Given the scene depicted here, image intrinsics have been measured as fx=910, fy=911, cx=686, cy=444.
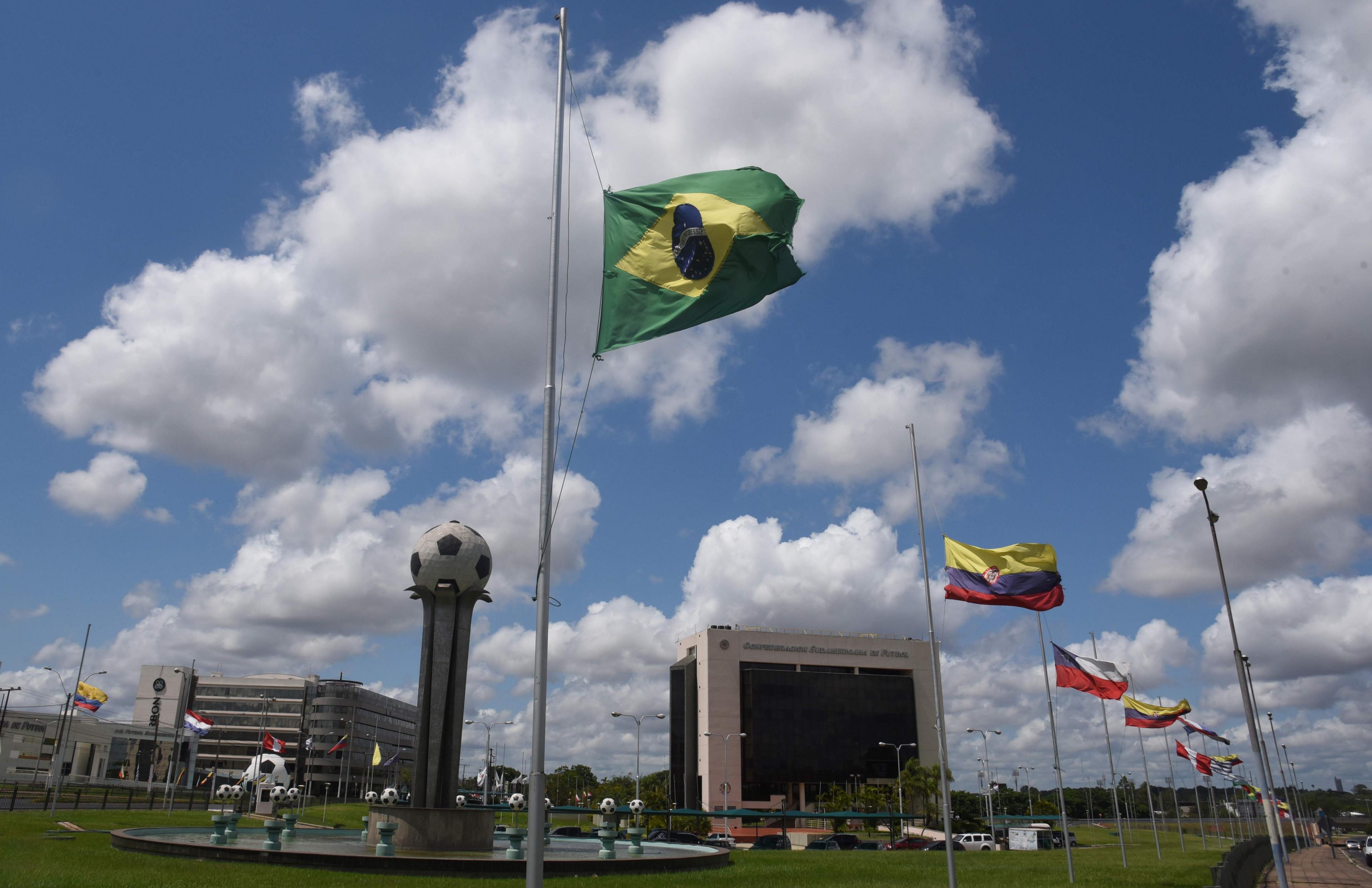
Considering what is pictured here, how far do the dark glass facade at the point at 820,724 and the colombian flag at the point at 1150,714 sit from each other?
72.6 metres

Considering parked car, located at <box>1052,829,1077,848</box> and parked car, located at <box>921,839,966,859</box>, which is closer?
parked car, located at <box>921,839,966,859</box>

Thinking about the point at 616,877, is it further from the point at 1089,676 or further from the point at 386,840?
the point at 1089,676

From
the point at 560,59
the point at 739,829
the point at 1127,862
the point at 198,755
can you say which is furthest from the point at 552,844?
the point at 198,755

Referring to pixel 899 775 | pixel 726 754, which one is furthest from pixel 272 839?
pixel 899 775

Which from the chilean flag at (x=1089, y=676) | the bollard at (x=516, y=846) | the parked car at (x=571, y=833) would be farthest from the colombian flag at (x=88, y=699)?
the chilean flag at (x=1089, y=676)

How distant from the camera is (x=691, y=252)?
13.2 meters

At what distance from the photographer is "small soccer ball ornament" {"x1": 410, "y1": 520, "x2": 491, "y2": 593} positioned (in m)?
32.0

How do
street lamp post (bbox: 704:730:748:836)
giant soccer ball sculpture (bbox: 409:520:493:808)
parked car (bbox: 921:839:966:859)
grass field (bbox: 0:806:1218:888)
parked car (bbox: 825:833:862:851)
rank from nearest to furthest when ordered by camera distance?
1. grass field (bbox: 0:806:1218:888)
2. giant soccer ball sculpture (bbox: 409:520:493:808)
3. parked car (bbox: 921:839:966:859)
4. parked car (bbox: 825:833:862:851)
5. street lamp post (bbox: 704:730:748:836)

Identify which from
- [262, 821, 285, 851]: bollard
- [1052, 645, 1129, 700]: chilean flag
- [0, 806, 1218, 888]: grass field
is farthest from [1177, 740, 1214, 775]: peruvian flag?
[262, 821, 285, 851]: bollard

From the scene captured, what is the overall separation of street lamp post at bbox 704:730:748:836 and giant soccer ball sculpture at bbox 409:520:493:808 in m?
66.0

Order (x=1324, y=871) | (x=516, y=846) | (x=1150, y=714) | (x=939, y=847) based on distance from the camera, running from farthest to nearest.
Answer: (x=939, y=847) → (x=1324, y=871) → (x=1150, y=714) → (x=516, y=846)

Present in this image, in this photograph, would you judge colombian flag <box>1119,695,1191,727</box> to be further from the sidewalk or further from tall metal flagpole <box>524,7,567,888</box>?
tall metal flagpole <box>524,7,567,888</box>

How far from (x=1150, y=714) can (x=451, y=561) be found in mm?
31023

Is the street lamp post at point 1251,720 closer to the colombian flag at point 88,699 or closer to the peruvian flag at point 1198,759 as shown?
the peruvian flag at point 1198,759
